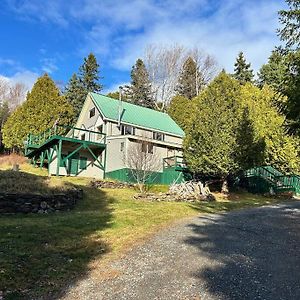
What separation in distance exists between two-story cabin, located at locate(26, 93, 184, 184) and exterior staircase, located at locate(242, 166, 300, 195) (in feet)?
17.8

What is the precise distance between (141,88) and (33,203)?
4044 cm

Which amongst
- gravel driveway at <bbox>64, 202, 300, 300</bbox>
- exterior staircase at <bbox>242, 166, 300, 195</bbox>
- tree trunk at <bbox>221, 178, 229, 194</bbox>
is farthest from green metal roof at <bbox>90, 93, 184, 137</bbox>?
gravel driveway at <bbox>64, 202, 300, 300</bbox>

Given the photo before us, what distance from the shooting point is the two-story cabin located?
2745 centimetres

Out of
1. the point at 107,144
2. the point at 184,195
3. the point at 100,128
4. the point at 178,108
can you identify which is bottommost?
the point at 184,195

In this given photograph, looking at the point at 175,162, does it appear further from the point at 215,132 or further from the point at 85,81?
the point at 85,81

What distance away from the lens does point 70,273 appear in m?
6.35

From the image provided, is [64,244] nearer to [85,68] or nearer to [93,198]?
[93,198]

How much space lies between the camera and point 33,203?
1318 cm

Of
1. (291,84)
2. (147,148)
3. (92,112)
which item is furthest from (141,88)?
(291,84)

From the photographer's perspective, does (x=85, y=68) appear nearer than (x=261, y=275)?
No

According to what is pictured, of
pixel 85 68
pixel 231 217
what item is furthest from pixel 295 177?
pixel 85 68

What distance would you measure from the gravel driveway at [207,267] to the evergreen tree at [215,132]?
12.2m

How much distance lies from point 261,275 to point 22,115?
35.8 meters

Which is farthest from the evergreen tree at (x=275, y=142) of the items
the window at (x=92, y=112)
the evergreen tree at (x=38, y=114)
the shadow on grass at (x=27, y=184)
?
the evergreen tree at (x=38, y=114)
